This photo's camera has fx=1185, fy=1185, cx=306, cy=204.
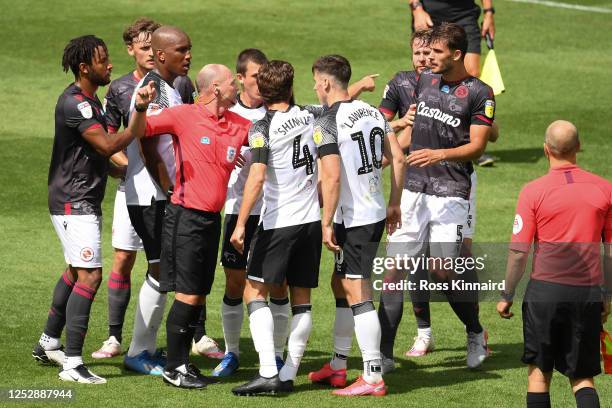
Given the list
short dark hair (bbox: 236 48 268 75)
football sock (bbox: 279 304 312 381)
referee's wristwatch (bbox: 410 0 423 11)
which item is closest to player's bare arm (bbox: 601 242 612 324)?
football sock (bbox: 279 304 312 381)

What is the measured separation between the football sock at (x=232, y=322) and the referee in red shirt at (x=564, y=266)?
103 inches

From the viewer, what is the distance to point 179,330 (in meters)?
8.48

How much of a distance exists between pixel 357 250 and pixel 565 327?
182 cm

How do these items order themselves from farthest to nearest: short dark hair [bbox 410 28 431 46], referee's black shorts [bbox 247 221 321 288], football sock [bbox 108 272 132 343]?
short dark hair [bbox 410 28 431 46] → football sock [bbox 108 272 132 343] → referee's black shorts [bbox 247 221 321 288]

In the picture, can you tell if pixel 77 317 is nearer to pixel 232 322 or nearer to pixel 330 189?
pixel 232 322

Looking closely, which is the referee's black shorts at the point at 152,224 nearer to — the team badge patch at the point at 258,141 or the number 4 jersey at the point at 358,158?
the team badge patch at the point at 258,141

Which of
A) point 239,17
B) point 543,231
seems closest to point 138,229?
point 543,231

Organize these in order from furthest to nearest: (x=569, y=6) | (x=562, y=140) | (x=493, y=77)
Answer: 1. (x=569, y=6)
2. (x=493, y=77)
3. (x=562, y=140)

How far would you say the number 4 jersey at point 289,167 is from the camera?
8.39 meters

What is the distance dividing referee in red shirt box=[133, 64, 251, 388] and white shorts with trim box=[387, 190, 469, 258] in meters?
1.63

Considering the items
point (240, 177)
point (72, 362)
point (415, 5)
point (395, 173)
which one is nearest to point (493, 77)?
point (415, 5)

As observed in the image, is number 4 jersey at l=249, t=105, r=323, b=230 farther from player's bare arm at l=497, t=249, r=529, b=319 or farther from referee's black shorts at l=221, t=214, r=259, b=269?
player's bare arm at l=497, t=249, r=529, b=319

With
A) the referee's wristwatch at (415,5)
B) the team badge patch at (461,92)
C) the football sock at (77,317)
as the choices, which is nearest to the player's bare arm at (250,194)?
the football sock at (77,317)

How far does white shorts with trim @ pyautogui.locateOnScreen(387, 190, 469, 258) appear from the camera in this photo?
9.40 meters
